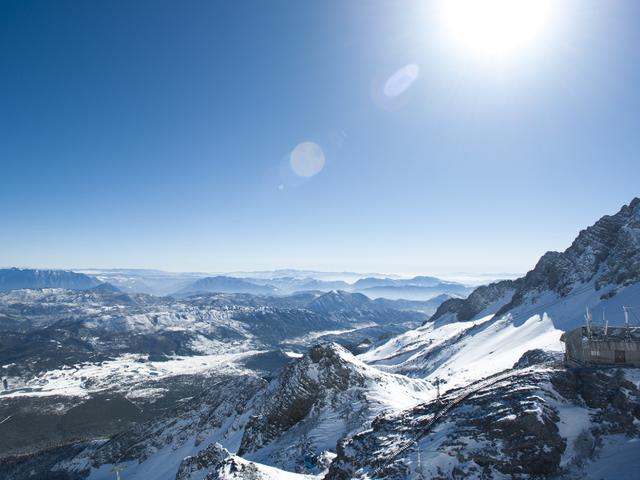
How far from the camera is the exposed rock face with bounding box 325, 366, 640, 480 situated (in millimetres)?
19203

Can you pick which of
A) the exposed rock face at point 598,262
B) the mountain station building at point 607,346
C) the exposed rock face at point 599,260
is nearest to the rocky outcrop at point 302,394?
the mountain station building at point 607,346

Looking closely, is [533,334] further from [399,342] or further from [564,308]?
[399,342]

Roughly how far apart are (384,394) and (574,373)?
28.6 metres

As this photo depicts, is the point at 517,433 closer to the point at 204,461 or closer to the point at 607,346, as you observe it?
the point at 607,346

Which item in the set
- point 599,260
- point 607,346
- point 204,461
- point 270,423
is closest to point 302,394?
point 270,423

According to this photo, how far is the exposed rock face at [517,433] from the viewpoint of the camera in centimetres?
1920

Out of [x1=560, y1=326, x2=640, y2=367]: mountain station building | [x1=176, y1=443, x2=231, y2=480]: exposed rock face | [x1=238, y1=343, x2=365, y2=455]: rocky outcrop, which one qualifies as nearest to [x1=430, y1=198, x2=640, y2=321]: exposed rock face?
[x1=238, y1=343, x2=365, y2=455]: rocky outcrop

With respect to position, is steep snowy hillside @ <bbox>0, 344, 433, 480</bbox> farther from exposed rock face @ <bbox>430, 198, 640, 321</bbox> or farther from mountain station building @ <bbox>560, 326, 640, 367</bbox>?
exposed rock face @ <bbox>430, 198, 640, 321</bbox>

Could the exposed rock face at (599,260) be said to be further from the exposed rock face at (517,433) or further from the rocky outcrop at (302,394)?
the exposed rock face at (517,433)

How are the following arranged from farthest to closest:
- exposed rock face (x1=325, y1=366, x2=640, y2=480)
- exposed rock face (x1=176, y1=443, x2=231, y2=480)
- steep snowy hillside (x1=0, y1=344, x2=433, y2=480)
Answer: exposed rock face (x1=176, y1=443, x2=231, y2=480) < steep snowy hillside (x1=0, y1=344, x2=433, y2=480) < exposed rock face (x1=325, y1=366, x2=640, y2=480)

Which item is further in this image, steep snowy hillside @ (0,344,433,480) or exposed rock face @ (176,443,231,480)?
exposed rock face @ (176,443,231,480)

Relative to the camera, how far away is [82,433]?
17875 cm

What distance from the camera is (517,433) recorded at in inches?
790

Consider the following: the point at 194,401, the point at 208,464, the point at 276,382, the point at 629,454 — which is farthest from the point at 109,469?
the point at 629,454
